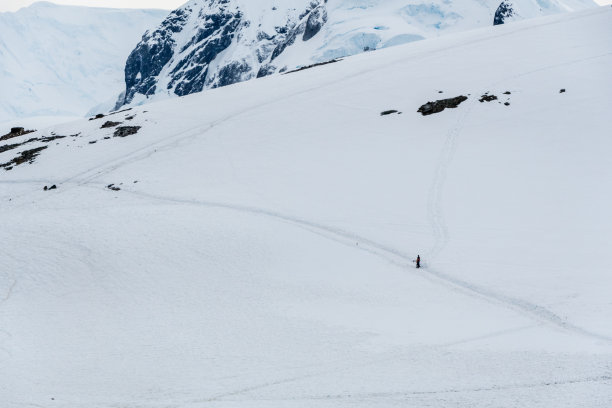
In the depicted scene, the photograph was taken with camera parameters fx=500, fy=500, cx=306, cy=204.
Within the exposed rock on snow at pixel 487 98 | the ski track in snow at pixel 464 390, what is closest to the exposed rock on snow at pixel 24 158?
Answer: the ski track in snow at pixel 464 390

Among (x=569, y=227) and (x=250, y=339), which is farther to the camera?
(x=569, y=227)

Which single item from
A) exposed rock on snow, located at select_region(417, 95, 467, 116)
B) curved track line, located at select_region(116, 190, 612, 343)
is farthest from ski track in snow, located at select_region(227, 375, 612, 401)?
exposed rock on snow, located at select_region(417, 95, 467, 116)

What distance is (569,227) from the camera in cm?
2352

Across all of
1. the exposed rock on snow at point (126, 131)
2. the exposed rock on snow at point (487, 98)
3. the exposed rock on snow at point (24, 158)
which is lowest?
the exposed rock on snow at point (24, 158)

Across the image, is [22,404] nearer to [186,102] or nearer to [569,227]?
[569,227]

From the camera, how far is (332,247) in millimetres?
24625

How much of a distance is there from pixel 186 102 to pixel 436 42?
90.1 feet

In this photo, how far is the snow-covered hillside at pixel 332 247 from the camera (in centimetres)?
1572

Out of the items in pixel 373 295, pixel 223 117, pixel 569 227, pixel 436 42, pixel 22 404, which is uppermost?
pixel 436 42

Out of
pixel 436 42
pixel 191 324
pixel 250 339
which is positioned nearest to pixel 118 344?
pixel 191 324

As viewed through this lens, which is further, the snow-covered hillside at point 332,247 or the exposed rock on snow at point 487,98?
the exposed rock on snow at point 487,98

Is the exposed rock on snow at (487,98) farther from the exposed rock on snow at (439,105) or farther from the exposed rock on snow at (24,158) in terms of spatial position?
the exposed rock on snow at (24,158)

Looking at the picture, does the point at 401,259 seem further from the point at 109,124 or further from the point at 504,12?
the point at 504,12

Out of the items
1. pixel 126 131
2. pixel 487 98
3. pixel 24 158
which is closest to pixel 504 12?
pixel 487 98
